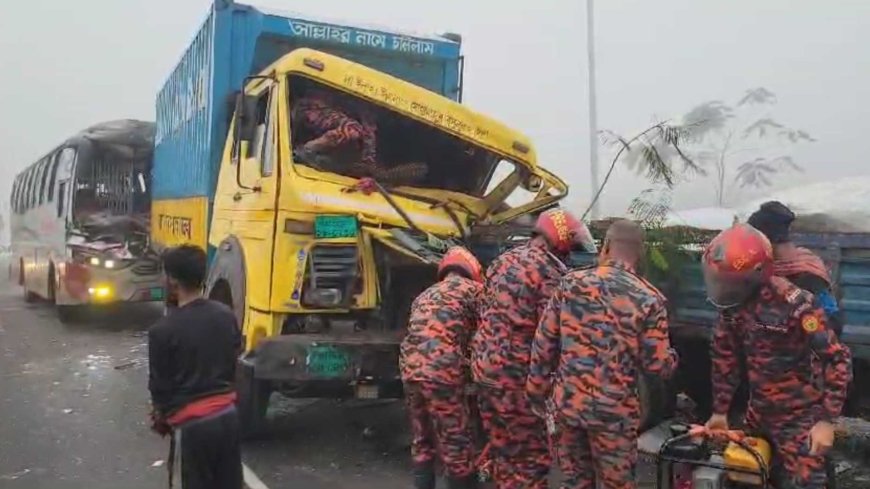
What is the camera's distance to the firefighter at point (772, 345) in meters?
3.51

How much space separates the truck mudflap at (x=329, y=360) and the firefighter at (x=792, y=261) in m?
2.41

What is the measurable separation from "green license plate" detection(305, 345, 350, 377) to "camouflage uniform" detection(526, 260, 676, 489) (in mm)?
2166

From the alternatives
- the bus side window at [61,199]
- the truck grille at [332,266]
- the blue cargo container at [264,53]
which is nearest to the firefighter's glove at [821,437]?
the truck grille at [332,266]

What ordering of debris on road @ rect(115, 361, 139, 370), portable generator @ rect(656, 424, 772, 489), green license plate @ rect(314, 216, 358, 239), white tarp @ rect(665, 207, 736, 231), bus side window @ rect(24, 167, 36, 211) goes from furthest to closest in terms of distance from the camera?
bus side window @ rect(24, 167, 36, 211)
debris on road @ rect(115, 361, 139, 370)
white tarp @ rect(665, 207, 736, 231)
green license plate @ rect(314, 216, 358, 239)
portable generator @ rect(656, 424, 772, 489)

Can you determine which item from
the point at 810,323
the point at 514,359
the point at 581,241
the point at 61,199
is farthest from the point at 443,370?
the point at 61,199

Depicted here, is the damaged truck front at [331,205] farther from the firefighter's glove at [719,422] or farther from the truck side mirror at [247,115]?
the firefighter's glove at [719,422]

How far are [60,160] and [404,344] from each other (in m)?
11.3

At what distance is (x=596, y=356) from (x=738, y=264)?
0.65 m

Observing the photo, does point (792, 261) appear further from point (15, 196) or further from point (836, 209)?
point (15, 196)

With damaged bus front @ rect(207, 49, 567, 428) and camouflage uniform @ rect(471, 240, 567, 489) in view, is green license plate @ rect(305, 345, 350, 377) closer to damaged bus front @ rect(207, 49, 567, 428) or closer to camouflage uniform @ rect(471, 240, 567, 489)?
damaged bus front @ rect(207, 49, 567, 428)

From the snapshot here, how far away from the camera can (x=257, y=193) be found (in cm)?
614

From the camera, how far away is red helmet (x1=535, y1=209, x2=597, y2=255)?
14.1 ft

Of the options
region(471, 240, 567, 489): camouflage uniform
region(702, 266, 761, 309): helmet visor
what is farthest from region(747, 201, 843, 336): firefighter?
region(471, 240, 567, 489): camouflage uniform

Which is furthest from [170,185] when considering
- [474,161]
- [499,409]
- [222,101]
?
[499,409]
